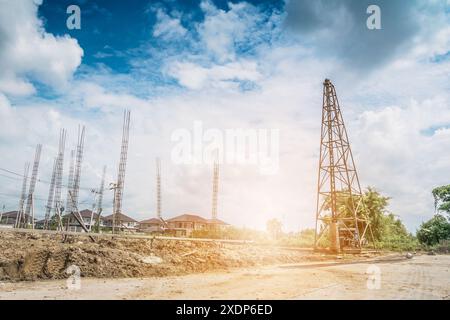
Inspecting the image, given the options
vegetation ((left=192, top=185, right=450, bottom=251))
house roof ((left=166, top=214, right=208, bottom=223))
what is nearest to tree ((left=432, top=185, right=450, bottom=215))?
vegetation ((left=192, top=185, right=450, bottom=251))

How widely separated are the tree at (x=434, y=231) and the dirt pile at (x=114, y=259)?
142ft

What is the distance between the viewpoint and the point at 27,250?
10820 mm

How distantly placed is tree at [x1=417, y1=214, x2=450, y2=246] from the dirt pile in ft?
142

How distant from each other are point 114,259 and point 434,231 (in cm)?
5138

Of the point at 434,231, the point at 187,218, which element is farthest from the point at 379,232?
the point at 187,218

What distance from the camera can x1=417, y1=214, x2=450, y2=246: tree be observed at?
44500 millimetres

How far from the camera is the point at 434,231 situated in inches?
1785

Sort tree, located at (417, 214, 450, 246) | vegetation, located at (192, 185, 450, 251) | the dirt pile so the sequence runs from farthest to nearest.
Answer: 1. tree, located at (417, 214, 450, 246)
2. vegetation, located at (192, 185, 450, 251)
3. the dirt pile

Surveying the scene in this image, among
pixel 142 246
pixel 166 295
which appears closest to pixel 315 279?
pixel 166 295

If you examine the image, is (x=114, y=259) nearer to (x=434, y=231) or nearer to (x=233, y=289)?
(x=233, y=289)

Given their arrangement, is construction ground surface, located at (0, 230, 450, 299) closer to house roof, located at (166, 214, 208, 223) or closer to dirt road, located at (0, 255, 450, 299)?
dirt road, located at (0, 255, 450, 299)

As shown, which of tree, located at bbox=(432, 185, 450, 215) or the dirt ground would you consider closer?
the dirt ground
